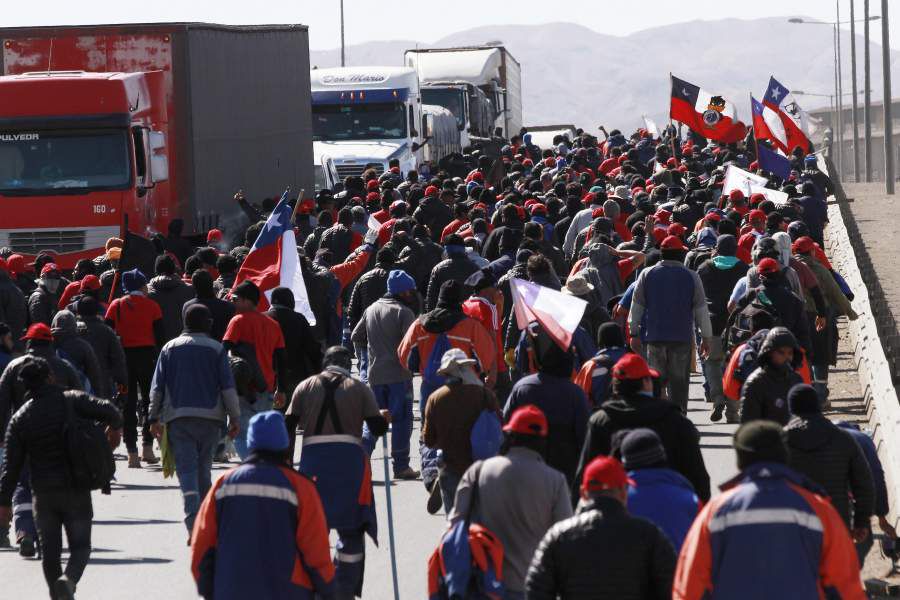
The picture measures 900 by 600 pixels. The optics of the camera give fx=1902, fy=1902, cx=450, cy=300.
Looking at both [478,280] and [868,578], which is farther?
[478,280]

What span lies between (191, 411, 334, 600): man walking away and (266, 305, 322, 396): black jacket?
231 inches

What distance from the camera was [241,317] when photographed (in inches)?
524

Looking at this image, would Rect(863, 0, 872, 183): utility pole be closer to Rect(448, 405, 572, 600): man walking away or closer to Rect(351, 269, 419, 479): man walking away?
Rect(351, 269, 419, 479): man walking away

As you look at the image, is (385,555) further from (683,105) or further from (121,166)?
(683,105)

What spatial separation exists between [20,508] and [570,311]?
3840 millimetres

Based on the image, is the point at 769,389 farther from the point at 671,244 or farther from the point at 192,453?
the point at 671,244

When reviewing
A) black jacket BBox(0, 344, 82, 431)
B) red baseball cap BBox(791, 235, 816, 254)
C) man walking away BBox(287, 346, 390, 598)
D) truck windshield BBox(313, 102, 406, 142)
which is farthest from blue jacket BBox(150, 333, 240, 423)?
truck windshield BBox(313, 102, 406, 142)

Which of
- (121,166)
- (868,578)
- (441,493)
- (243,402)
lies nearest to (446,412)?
(441,493)

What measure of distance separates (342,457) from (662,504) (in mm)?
2881

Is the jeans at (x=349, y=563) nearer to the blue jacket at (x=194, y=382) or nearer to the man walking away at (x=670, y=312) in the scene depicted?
the blue jacket at (x=194, y=382)

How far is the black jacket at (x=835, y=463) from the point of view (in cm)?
919

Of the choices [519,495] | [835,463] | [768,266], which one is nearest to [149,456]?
[768,266]

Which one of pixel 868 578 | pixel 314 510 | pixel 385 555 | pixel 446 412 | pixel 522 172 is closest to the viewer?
pixel 314 510

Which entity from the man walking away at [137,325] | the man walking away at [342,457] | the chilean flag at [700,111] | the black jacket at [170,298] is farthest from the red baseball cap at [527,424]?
the chilean flag at [700,111]
